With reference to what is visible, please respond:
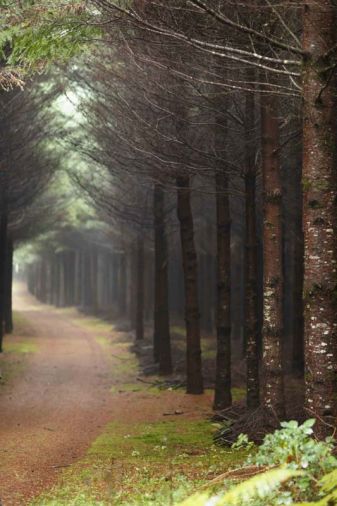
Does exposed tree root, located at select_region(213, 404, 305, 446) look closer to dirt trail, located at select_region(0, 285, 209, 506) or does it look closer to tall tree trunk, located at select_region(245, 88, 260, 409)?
tall tree trunk, located at select_region(245, 88, 260, 409)

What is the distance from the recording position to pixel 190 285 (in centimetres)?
1500

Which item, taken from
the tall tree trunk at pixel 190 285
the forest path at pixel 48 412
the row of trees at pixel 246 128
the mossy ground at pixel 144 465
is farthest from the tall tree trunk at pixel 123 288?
the mossy ground at pixel 144 465

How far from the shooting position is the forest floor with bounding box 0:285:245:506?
7152 millimetres

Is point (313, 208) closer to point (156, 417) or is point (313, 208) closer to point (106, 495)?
point (106, 495)

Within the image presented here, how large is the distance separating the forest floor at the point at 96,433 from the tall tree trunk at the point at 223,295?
2.26 feet

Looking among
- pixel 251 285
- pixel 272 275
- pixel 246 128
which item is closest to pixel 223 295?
pixel 251 285

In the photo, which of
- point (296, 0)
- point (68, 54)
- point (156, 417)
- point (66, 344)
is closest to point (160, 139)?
point (68, 54)

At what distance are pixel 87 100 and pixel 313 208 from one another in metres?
9.27

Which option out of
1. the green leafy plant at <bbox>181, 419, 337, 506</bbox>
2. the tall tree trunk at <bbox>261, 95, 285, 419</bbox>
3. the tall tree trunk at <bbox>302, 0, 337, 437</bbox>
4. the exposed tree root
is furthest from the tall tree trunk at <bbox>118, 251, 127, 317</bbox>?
the green leafy plant at <bbox>181, 419, 337, 506</bbox>

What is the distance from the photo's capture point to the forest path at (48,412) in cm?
869

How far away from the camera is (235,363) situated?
19578 millimetres

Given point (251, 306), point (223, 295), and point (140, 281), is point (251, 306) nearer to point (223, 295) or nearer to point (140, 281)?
point (223, 295)

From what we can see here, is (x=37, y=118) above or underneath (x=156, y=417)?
above

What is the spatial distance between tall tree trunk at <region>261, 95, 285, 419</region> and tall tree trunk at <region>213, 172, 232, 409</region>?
9.87ft
